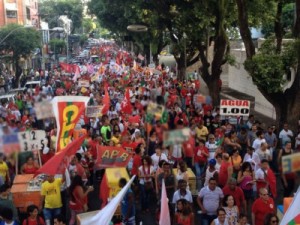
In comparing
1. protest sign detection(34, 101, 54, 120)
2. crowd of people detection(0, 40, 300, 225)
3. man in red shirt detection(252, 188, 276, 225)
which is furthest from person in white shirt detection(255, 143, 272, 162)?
protest sign detection(34, 101, 54, 120)

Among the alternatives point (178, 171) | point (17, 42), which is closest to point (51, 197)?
point (178, 171)

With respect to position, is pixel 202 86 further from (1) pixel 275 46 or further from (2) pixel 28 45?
(1) pixel 275 46

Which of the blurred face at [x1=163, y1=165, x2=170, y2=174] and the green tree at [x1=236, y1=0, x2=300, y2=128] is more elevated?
the green tree at [x1=236, y1=0, x2=300, y2=128]

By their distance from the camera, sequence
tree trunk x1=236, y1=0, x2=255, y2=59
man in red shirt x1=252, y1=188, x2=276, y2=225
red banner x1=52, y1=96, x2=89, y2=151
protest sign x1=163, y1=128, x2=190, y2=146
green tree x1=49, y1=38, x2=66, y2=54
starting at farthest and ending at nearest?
green tree x1=49, y1=38, x2=66, y2=54 → tree trunk x1=236, y1=0, x2=255, y2=59 → red banner x1=52, y1=96, x2=89, y2=151 → man in red shirt x1=252, y1=188, x2=276, y2=225 → protest sign x1=163, y1=128, x2=190, y2=146

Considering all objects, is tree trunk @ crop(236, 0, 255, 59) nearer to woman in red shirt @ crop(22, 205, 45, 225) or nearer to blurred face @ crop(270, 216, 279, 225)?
blurred face @ crop(270, 216, 279, 225)

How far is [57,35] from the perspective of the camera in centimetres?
8150

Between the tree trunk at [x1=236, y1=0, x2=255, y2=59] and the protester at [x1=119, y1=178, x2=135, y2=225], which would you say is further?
the tree trunk at [x1=236, y1=0, x2=255, y2=59]

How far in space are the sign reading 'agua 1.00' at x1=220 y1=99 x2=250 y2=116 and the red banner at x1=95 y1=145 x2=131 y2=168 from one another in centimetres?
369

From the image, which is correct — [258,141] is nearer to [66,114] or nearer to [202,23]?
[66,114]

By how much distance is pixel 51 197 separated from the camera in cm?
794

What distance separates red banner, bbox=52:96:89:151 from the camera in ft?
25.7

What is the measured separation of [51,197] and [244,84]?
20.1 m

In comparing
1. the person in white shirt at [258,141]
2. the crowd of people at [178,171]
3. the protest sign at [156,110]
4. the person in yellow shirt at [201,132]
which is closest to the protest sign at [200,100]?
the crowd of people at [178,171]

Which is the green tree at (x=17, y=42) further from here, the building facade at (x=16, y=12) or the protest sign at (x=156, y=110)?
the protest sign at (x=156, y=110)
